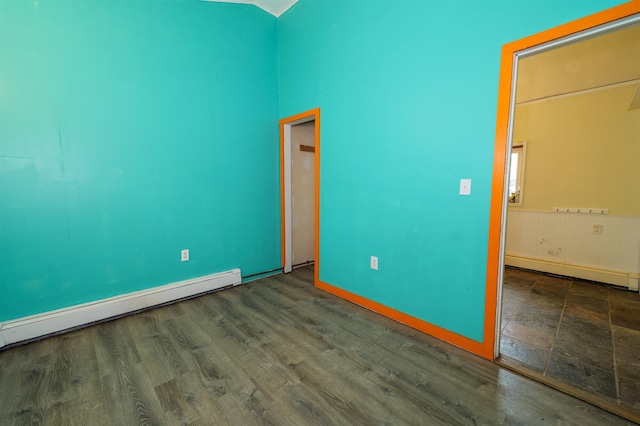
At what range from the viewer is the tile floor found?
1588 mm

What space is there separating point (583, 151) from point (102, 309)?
5.88 m

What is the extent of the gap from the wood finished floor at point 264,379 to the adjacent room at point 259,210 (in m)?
0.01

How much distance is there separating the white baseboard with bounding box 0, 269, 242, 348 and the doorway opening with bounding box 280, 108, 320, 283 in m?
0.99

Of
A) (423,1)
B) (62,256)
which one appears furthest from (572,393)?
(62,256)

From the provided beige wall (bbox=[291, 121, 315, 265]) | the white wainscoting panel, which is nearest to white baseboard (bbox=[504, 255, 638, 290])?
the white wainscoting panel

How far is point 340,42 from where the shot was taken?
257 centimetres

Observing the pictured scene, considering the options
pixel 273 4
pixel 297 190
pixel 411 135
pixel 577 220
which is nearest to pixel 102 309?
pixel 297 190

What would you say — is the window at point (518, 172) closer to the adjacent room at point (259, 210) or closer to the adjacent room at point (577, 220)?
the adjacent room at point (577, 220)

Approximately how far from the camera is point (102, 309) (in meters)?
2.25

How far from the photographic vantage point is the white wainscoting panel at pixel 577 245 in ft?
10.1

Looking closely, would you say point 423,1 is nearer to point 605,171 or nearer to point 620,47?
point 620,47

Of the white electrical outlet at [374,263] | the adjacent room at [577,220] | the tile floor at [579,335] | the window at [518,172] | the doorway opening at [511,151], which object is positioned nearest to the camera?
the doorway opening at [511,151]

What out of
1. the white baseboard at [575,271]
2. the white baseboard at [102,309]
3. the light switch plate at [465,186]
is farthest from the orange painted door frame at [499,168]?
the white baseboard at [102,309]

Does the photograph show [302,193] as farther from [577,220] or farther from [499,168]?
[577,220]
